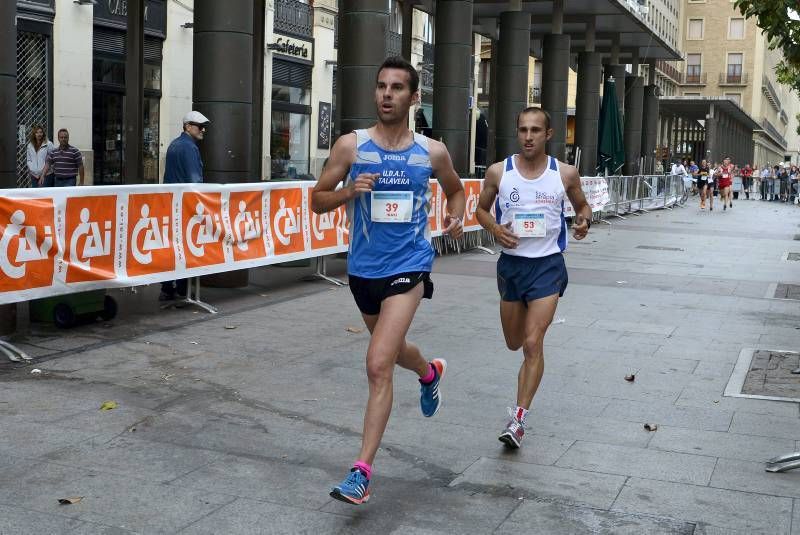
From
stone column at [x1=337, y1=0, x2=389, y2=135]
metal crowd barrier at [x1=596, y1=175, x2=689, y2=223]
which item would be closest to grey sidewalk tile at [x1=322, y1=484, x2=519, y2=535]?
stone column at [x1=337, y1=0, x2=389, y2=135]

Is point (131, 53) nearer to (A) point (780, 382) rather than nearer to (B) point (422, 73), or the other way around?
(A) point (780, 382)

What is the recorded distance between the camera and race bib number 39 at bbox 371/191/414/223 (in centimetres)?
550

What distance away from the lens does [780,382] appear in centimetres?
848

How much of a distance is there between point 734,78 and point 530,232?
115m

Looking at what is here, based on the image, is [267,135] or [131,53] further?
[267,135]

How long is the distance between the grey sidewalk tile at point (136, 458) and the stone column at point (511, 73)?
858 inches

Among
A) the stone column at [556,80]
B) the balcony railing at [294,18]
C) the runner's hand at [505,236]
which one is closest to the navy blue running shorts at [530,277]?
the runner's hand at [505,236]

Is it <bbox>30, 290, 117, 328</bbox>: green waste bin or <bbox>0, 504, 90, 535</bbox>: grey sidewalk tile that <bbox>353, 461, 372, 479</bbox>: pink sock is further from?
<bbox>30, 290, 117, 328</bbox>: green waste bin

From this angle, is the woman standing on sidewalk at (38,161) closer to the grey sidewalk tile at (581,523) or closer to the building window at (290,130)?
the building window at (290,130)

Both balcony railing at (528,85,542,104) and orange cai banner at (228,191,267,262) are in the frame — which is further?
balcony railing at (528,85,542,104)

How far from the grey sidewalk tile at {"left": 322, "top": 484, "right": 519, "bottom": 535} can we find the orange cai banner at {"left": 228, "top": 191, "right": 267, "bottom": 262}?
6446 millimetres

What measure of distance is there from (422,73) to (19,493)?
3904 centimetres

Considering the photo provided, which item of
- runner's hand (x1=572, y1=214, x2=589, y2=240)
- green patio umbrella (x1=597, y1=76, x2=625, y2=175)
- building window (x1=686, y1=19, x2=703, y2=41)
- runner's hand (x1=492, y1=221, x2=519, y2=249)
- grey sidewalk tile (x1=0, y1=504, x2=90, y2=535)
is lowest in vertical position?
grey sidewalk tile (x1=0, y1=504, x2=90, y2=535)

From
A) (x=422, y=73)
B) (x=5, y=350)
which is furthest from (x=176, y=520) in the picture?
(x=422, y=73)
